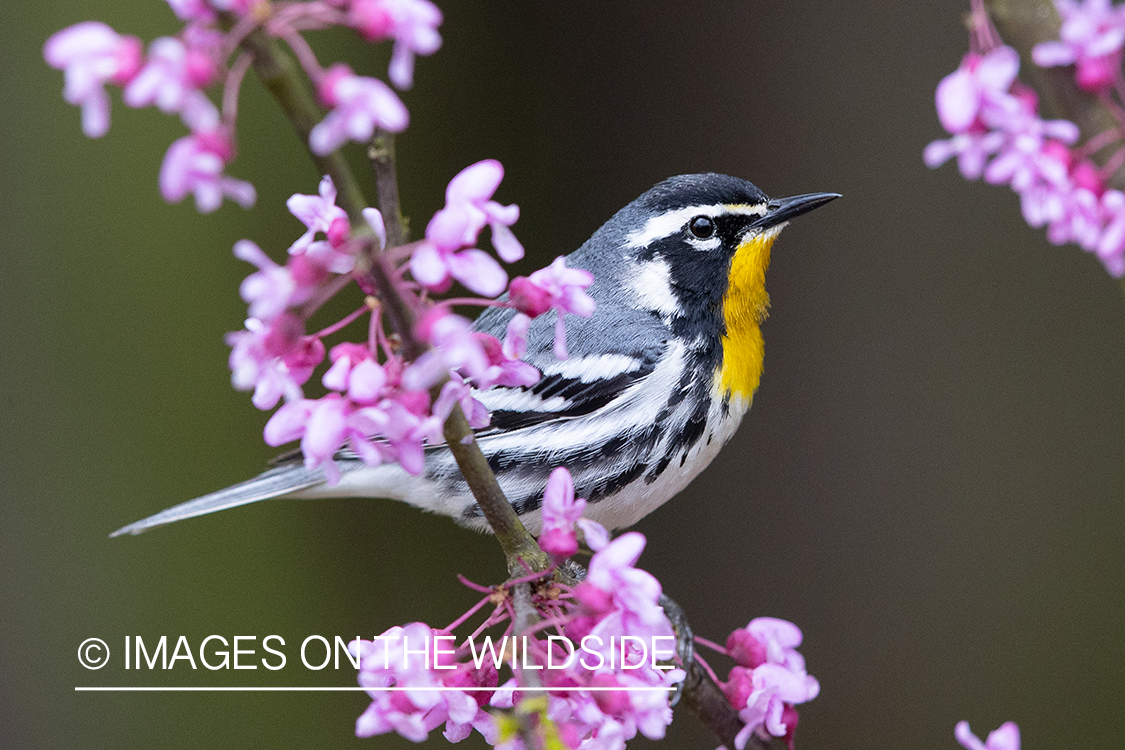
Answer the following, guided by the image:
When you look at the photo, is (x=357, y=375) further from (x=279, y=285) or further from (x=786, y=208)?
(x=786, y=208)

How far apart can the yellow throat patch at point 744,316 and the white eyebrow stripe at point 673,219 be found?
0.19 feet

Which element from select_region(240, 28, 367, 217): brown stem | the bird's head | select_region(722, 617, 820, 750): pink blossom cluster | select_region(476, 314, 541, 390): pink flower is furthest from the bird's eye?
select_region(240, 28, 367, 217): brown stem

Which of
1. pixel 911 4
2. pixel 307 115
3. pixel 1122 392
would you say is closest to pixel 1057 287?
pixel 1122 392

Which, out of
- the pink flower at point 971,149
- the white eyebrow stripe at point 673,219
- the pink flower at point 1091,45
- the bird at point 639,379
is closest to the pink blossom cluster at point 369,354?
the pink flower at point 971,149

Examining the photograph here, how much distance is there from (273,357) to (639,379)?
47.6 inches

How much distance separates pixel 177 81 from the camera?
626mm

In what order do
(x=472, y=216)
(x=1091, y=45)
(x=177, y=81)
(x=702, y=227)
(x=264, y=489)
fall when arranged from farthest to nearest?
(x=264, y=489), (x=702, y=227), (x=472, y=216), (x=1091, y=45), (x=177, y=81)

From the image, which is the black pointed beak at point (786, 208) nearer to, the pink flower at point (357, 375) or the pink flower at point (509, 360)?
the pink flower at point (509, 360)

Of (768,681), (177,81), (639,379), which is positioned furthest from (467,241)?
(639,379)

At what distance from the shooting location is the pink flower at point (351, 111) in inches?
25.1

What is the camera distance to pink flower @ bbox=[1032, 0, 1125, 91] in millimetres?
726

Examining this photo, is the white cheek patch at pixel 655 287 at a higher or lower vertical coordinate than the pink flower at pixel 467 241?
higher

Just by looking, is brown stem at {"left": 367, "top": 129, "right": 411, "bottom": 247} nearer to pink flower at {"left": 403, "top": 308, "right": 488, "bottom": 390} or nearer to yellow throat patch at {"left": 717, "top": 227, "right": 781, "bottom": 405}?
pink flower at {"left": 403, "top": 308, "right": 488, "bottom": 390}

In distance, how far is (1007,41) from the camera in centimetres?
80
